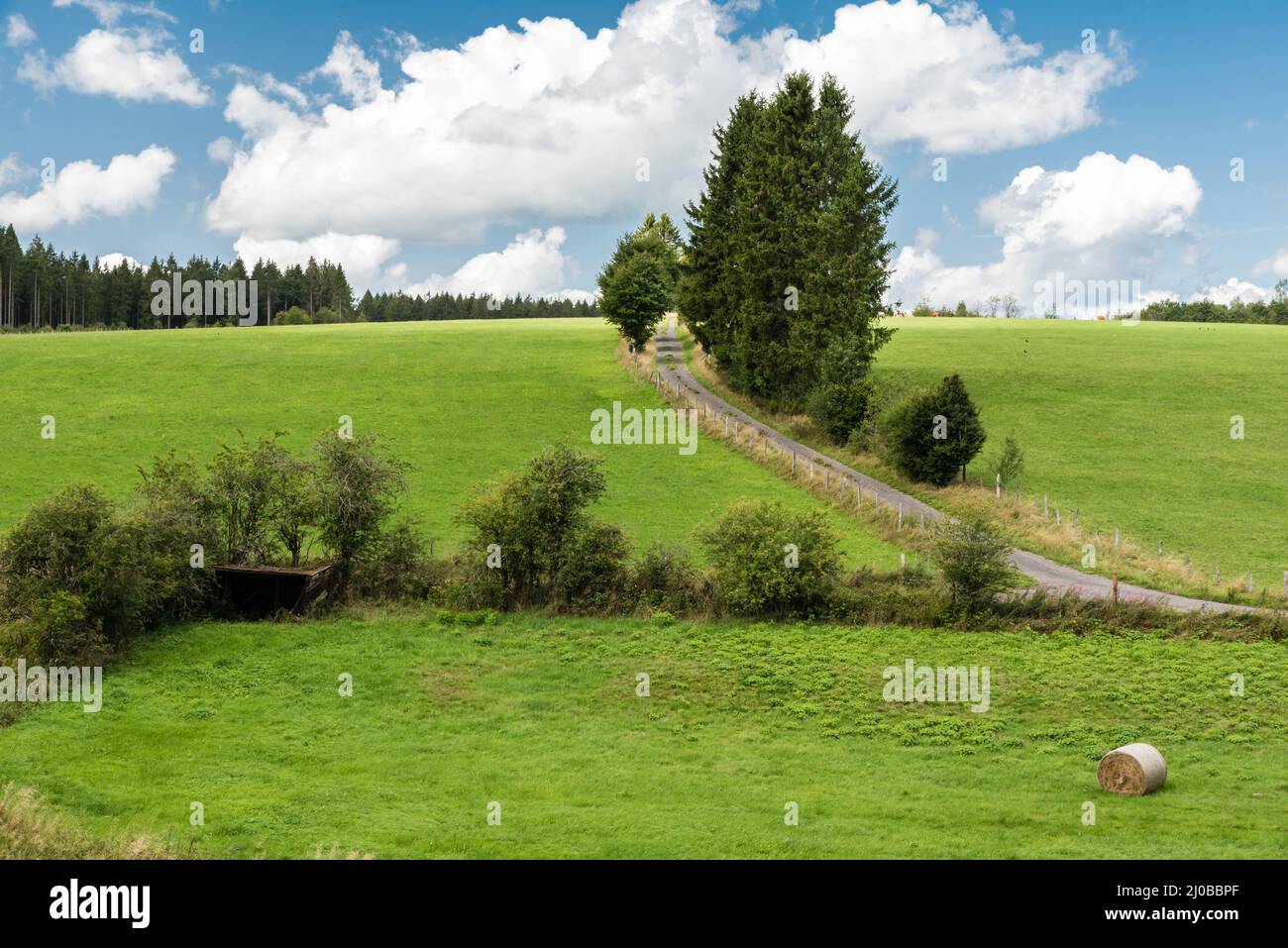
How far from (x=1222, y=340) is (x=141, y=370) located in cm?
9220

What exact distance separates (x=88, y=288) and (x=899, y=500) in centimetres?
13440

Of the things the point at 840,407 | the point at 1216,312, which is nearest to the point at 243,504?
the point at 840,407

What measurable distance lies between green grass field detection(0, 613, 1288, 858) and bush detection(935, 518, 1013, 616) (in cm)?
153

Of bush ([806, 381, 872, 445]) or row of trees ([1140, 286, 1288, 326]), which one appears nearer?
bush ([806, 381, 872, 445])

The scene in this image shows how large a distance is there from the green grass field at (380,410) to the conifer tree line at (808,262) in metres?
6.85

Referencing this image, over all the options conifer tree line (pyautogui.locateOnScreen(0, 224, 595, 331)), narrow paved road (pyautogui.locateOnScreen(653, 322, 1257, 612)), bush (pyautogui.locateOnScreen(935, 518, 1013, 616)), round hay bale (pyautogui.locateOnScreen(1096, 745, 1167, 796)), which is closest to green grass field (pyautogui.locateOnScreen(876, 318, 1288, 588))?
narrow paved road (pyautogui.locateOnScreen(653, 322, 1257, 612))

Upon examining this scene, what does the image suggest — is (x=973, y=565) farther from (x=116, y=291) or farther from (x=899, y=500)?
(x=116, y=291)

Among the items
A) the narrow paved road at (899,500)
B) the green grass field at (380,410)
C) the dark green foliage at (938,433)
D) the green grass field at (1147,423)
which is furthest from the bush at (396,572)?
the green grass field at (1147,423)

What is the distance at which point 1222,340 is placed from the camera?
96375mm

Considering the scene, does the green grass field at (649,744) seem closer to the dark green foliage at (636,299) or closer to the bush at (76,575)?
the bush at (76,575)

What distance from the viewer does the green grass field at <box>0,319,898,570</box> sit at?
151 feet

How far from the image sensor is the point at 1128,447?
5831cm

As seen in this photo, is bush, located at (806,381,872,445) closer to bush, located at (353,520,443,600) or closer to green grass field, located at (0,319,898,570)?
green grass field, located at (0,319,898,570)

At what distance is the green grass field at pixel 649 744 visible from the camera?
1642cm
